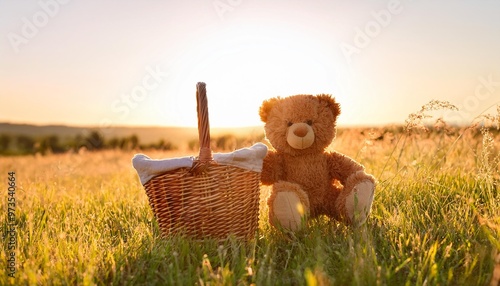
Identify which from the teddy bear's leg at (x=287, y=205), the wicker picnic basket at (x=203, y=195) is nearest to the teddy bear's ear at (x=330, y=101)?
the teddy bear's leg at (x=287, y=205)

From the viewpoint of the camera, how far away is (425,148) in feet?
15.9

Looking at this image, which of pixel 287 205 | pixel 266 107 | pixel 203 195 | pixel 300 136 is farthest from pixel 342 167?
pixel 203 195

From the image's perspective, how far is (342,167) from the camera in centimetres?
331

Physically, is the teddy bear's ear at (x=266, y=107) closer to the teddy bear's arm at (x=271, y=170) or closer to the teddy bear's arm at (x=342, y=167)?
Answer: the teddy bear's arm at (x=271, y=170)

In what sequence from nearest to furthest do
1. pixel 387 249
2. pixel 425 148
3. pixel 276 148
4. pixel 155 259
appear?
pixel 155 259, pixel 387 249, pixel 276 148, pixel 425 148

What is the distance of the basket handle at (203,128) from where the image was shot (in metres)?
2.69

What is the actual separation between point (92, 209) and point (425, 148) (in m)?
3.11

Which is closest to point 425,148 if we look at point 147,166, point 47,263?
point 147,166

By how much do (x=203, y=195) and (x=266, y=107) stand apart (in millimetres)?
865

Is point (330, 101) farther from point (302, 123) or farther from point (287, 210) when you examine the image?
point (287, 210)

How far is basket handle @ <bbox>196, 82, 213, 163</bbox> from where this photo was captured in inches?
106

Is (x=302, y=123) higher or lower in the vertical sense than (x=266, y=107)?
lower

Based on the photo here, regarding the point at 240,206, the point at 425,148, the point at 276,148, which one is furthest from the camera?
the point at 425,148

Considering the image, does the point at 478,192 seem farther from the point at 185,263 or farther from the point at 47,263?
the point at 47,263
